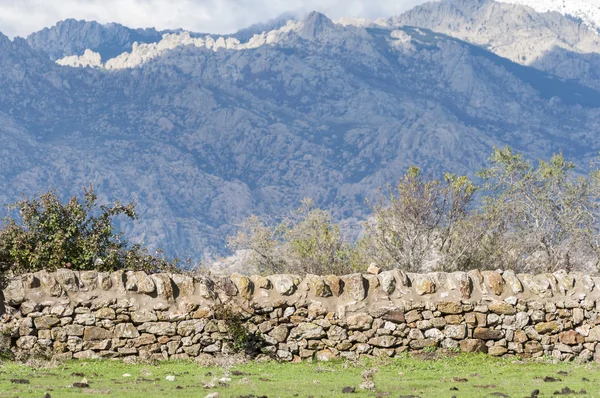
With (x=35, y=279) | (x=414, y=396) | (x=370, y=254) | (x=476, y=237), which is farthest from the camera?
(x=370, y=254)

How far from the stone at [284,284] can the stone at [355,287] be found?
1.23 m

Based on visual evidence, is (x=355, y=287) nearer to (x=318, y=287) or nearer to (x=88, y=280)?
(x=318, y=287)

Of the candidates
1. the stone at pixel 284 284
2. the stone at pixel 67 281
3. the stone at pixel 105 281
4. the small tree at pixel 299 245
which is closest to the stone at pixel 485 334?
the stone at pixel 284 284

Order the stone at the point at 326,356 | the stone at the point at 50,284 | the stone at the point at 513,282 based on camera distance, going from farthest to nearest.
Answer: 1. the stone at the point at 513,282
2. the stone at the point at 326,356
3. the stone at the point at 50,284

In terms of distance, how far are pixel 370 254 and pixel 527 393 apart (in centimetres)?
2560

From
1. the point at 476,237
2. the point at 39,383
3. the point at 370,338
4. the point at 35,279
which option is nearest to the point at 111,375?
the point at 39,383

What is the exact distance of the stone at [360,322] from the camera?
17.2 m

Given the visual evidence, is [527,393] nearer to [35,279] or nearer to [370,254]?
[35,279]

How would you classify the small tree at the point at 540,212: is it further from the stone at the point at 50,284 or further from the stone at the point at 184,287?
the stone at the point at 50,284

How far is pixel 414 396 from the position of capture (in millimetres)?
11789

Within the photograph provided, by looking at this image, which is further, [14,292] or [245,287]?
[245,287]

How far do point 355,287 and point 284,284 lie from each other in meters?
1.68

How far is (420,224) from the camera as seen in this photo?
36.1 metres

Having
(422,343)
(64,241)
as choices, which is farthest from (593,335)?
(64,241)
